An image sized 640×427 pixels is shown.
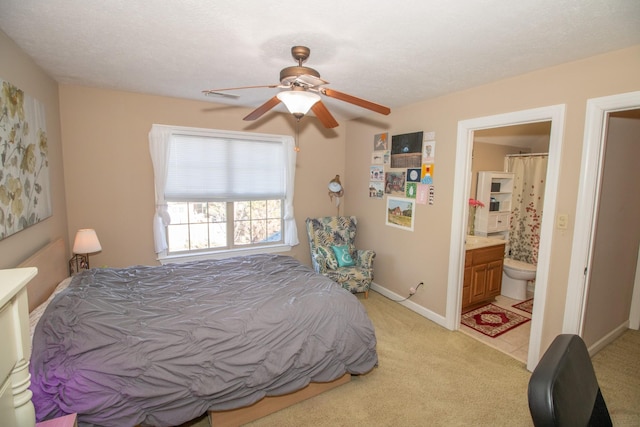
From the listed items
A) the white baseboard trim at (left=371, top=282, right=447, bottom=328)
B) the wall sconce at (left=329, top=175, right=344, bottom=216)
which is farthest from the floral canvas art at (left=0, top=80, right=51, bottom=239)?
the white baseboard trim at (left=371, top=282, right=447, bottom=328)

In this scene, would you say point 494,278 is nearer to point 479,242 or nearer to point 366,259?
point 479,242

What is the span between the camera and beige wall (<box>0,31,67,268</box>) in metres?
1.98

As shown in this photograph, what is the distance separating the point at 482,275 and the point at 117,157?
4.46m

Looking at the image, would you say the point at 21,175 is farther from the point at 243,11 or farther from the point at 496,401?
the point at 496,401

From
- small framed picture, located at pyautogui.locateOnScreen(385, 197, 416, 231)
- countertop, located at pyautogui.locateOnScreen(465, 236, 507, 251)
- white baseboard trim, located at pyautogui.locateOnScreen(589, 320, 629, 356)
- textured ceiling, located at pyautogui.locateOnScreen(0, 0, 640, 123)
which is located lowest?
white baseboard trim, located at pyautogui.locateOnScreen(589, 320, 629, 356)

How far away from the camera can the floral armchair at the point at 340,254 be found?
393 cm

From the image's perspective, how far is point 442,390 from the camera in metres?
2.38

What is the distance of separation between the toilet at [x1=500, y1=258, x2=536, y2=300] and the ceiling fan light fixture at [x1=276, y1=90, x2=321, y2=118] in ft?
11.8

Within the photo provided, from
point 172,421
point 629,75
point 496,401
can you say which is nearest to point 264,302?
point 172,421

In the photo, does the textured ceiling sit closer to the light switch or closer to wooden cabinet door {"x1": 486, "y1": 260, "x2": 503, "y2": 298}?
the light switch

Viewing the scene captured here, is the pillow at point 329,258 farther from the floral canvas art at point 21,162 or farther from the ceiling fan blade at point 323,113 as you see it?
the floral canvas art at point 21,162

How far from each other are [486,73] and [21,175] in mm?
3543

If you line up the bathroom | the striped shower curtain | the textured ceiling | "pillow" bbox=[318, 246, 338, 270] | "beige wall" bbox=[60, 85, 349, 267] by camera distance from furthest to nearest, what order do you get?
the striped shower curtain < the bathroom < "pillow" bbox=[318, 246, 338, 270] < "beige wall" bbox=[60, 85, 349, 267] < the textured ceiling

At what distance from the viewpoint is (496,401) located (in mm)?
2260
